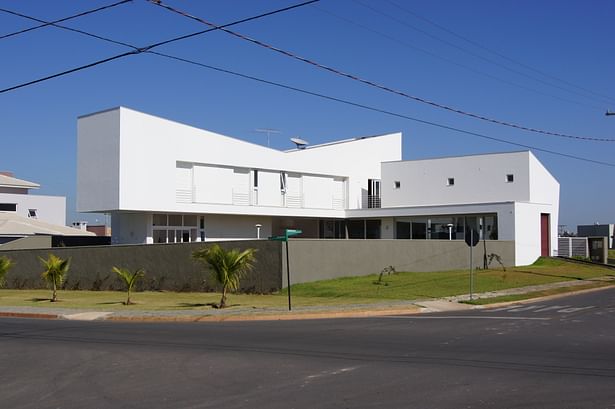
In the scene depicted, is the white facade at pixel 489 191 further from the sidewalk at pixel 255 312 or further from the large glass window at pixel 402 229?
the sidewalk at pixel 255 312

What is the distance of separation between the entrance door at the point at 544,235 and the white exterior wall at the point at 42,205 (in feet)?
178

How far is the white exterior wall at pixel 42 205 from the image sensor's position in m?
77.3

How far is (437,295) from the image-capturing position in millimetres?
26391

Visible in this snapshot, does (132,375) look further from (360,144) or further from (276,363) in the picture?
(360,144)

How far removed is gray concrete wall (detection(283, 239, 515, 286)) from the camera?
29.5 metres

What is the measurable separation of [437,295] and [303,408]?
735 inches

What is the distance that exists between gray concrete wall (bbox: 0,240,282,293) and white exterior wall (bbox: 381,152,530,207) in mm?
22704

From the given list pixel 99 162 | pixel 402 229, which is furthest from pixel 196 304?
pixel 402 229

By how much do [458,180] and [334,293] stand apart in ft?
79.4

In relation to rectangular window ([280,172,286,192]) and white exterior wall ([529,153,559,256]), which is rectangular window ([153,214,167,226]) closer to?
rectangular window ([280,172,286,192])

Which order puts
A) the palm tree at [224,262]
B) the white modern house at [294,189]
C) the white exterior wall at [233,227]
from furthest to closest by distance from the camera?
1. the white exterior wall at [233,227]
2. the white modern house at [294,189]
3. the palm tree at [224,262]

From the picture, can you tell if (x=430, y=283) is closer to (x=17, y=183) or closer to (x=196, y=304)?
(x=196, y=304)

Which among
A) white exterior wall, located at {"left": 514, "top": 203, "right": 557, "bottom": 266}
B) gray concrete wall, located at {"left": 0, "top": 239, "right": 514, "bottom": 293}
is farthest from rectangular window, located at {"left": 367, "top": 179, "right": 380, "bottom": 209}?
gray concrete wall, located at {"left": 0, "top": 239, "right": 514, "bottom": 293}

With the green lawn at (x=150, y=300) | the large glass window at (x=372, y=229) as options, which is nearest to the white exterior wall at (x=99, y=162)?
the green lawn at (x=150, y=300)
